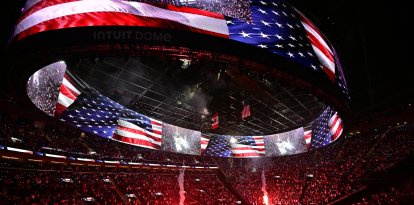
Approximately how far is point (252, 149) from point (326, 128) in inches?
440

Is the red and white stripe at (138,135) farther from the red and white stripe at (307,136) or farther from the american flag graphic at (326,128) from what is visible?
the red and white stripe at (307,136)

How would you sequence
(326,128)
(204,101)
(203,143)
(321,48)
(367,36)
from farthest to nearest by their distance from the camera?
1. (203,143)
2. (326,128)
3. (204,101)
4. (367,36)
5. (321,48)

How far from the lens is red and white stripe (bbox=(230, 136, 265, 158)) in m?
29.9

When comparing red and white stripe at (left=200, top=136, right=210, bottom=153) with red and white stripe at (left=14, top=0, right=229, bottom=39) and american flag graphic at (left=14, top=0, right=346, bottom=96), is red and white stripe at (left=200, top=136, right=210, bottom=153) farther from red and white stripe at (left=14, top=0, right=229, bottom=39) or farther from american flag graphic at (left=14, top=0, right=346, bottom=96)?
red and white stripe at (left=14, top=0, right=229, bottom=39)

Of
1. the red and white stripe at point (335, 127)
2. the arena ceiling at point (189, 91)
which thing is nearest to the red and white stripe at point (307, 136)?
the arena ceiling at point (189, 91)

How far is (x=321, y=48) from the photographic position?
10.1 m

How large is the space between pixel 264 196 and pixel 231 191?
4.92 m

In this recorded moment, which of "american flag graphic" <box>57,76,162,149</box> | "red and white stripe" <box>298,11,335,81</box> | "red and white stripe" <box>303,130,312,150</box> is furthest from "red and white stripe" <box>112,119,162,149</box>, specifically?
"red and white stripe" <box>298,11,335,81</box>

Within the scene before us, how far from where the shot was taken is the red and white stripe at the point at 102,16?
6816 millimetres

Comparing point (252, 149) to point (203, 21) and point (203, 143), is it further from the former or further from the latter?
point (203, 21)

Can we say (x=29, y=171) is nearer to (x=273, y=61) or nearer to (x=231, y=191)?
(x=273, y=61)

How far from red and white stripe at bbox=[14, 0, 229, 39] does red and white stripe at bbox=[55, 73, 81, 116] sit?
6368 millimetres

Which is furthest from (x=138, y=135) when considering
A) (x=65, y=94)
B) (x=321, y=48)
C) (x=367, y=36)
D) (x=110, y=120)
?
(x=367, y=36)

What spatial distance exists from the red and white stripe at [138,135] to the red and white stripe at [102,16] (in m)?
13.3
